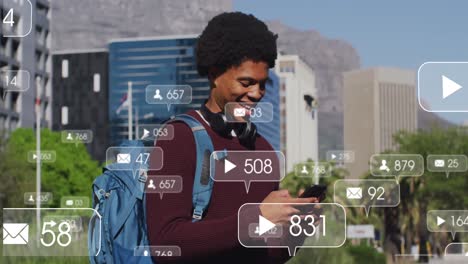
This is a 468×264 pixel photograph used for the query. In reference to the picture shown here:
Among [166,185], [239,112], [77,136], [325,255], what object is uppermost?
[239,112]

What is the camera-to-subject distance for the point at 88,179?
208 inches

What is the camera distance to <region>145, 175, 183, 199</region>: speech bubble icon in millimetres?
4789

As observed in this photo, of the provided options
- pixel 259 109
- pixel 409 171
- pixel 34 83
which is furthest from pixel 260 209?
pixel 34 83

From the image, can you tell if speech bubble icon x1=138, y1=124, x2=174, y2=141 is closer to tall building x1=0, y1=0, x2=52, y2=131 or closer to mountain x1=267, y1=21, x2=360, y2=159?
tall building x1=0, y1=0, x2=52, y2=131

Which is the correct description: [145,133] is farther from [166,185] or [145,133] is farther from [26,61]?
[26,61]

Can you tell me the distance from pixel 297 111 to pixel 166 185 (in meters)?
1.32

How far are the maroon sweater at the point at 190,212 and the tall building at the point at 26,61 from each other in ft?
2.71

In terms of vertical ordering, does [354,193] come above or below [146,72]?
below

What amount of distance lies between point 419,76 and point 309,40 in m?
0.62

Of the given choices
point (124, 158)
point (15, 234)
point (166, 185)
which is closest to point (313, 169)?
point (166, 185)

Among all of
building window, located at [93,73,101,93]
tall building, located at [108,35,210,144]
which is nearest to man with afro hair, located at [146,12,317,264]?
tall building, located at [108,35,210,144]

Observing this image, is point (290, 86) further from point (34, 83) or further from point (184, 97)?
point (34, 83)

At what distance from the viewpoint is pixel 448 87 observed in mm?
5148

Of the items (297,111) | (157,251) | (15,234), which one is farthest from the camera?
(297,111)
